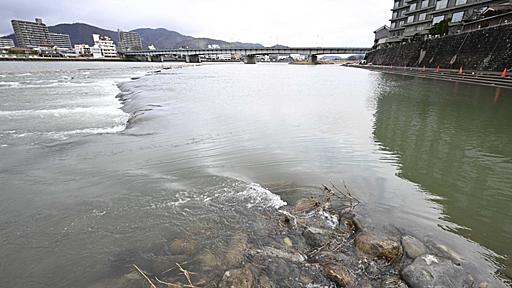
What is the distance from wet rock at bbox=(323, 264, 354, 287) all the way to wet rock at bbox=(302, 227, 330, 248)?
0.56 metres

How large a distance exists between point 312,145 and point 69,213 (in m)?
7.83

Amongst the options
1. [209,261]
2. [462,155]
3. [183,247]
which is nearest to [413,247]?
[209,261]

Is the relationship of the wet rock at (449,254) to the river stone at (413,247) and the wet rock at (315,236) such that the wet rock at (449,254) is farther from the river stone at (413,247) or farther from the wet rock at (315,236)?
the wet rock at (315,236)

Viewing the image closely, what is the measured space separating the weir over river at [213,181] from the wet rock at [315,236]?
0.85m

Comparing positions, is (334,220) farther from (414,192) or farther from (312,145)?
(312,145)

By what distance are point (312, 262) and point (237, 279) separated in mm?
1272

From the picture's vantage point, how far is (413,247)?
4594 millimetres

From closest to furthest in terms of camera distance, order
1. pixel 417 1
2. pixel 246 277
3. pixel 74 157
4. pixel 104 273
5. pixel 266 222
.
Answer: pixel 246 277 → pixel 104 273 → pixel 266 222 → pixel 74 157 → pixel 417 1

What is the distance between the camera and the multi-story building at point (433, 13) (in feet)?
151

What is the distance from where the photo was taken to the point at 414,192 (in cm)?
680

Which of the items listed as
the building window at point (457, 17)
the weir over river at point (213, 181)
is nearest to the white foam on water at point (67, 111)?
the weir over river at point (213, 181)

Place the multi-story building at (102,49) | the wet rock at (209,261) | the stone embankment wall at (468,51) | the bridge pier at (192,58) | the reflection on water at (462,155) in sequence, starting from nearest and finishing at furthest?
the wet rock at (209,261) < the reflection on water at (462,155) < the stone embankment wall at (468,51) < the bridge pier at (192,58) < the multi-story building at (102,49)

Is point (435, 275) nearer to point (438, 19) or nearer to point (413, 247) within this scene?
point (413, 247)

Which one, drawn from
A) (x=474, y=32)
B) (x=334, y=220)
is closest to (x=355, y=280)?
(x=334, y=220)
